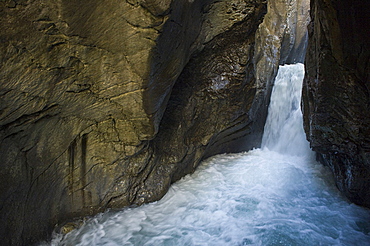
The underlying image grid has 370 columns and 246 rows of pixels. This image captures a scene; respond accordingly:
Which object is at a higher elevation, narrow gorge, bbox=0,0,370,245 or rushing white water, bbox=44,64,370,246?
narrow gorge, bbox=0,0,370,245

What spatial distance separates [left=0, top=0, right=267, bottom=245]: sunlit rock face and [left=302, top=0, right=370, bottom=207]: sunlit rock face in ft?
5.77

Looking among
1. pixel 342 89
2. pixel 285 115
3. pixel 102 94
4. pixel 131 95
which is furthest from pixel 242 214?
pixel 285 115

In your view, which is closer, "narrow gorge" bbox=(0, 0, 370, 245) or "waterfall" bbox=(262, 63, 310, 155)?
"narrow gorge" bbox=(0, 0, 370, 245)

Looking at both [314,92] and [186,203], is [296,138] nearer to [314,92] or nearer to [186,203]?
[314,92]

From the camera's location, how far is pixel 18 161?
9.16 feet

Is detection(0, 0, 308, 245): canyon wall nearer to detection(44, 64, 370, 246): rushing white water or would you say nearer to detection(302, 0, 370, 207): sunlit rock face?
detection(44, 64, 370, 246): rushing white water

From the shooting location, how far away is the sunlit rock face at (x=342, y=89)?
11.6ft

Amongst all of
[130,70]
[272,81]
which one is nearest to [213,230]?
[130,70]

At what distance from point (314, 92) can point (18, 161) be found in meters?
5.23

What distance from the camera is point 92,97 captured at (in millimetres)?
3396

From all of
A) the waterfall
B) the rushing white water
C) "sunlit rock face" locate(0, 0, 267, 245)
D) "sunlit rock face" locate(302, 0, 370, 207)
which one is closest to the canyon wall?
"sunlit rock face" locate(0, 0, 267, 245)

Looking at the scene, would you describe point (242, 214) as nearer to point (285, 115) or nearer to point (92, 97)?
point (92, 97)

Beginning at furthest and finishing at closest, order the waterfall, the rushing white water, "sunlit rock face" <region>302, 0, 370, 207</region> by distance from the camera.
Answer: the waterfall
the rushing white water
"sunlit rock face" <region>302, 0, 370, 207</region>

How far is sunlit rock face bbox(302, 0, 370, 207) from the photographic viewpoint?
11.6 feet
